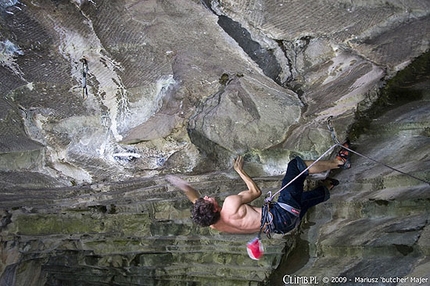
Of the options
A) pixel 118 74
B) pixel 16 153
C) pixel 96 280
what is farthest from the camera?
pixel 96 280

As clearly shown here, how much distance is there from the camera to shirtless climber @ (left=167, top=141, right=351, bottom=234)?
7.18 feet

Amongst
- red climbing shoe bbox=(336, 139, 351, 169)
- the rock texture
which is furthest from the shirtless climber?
the rock texture

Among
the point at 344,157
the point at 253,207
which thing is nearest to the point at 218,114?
the point at 253,207

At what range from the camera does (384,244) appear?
3.72 metres

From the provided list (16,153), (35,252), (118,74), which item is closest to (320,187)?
(118,74)

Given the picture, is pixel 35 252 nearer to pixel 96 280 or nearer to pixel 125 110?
pixel 96 280

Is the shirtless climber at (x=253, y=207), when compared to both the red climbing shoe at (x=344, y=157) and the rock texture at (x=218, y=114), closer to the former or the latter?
the red climbing shoe at (x=344, y=157)

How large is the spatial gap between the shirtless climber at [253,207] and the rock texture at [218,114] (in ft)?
0.61

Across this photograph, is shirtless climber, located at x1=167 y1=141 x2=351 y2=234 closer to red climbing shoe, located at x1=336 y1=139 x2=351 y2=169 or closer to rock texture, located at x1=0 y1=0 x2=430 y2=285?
red climbing shoe, located at x1=336 y1=139 x2=351 y2=169

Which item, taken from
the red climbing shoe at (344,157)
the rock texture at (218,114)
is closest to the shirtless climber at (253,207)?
the red climbing shoe at (344,157)

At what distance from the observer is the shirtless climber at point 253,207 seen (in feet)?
7.18

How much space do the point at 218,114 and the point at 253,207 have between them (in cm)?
59

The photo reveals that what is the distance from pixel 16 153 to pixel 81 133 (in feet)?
2.36

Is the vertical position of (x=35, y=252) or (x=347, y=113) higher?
(x=347, y=113)
